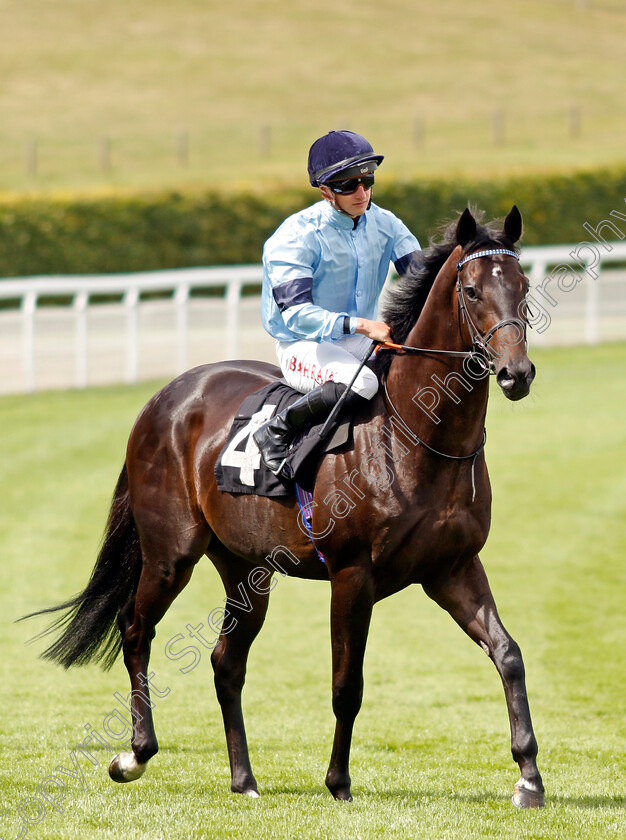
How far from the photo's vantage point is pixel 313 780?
457 centimetres

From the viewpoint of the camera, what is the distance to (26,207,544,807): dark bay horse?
3.77 m

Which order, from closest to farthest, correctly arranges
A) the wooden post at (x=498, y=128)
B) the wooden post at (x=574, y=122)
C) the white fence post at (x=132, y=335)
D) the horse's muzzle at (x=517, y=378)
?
the horse's muzzle at (x=517, y=378)
the white fence post at (x=132, y=335)
the wooden post at (x=498, y=128)
the wooden post at (x=574, y=122)

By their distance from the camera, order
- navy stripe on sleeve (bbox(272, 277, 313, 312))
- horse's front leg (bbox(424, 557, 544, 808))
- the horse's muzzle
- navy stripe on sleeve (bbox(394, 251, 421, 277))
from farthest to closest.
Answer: navy stripe on sleeve (bbox(394, 251, 421, 277)), navy stripe on sleeve (bbox(272, 277, 313, 312)), horse's front leg (bbox(424, 557, 544, 808)), the horse's muzzle

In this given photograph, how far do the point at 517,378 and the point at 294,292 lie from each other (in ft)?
2.95

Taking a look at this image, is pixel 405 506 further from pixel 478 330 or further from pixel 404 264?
pixel 404 264

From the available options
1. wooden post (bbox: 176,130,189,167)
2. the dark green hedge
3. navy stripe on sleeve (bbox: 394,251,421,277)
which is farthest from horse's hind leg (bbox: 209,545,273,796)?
wooden post (bbox: 176,130,189,167)

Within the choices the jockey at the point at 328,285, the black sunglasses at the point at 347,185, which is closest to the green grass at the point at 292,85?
the jockey at the point at 328,285

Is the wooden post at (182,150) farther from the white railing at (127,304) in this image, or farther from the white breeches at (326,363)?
the white breeches at (326,363)

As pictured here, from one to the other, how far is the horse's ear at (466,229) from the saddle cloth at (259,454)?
0.73 m

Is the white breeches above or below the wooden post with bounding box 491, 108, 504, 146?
above

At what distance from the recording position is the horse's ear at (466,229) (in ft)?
12.3

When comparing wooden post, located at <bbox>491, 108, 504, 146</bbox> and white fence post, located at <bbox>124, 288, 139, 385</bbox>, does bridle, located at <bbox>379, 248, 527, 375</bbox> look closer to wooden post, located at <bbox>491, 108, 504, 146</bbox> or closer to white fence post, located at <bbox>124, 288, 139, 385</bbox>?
white fence post, located at <bbox>124, 288, 139, 385</bbox>

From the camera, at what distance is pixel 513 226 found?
3.81 meters

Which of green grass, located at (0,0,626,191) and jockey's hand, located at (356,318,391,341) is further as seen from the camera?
green grass, located at (0,0,626,191)
